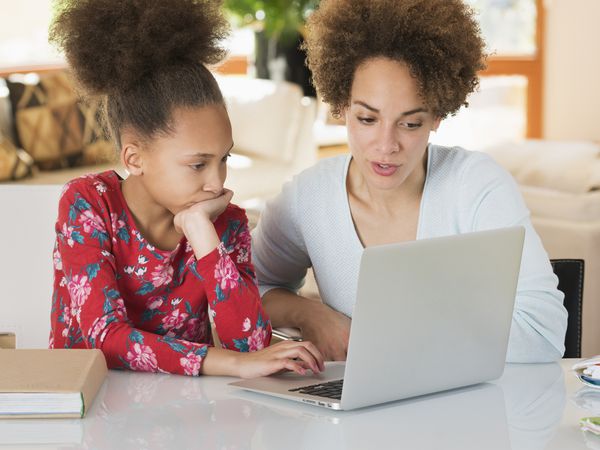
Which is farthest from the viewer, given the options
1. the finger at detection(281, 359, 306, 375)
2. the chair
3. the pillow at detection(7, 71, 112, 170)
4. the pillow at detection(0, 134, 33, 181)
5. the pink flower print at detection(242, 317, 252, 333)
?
the pillow at detection(7, 71, 112, 170)

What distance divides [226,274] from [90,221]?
0.25 metres

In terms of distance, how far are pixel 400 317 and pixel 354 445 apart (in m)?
0.19

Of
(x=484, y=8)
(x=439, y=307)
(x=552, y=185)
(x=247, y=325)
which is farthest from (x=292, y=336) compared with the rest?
(x=484, y=8)

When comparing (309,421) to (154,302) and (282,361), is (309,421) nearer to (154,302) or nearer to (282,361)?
(282,361)

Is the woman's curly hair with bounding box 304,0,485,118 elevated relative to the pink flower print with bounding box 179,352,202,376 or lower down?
elevated

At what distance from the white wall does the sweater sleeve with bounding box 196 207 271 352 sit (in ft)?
17.5

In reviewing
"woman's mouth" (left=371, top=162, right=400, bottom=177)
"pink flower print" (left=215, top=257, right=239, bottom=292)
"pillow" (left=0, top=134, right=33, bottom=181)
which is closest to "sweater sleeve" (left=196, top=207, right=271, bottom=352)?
"pink flower print" (left=215, top=257, right=239, bottom=292)

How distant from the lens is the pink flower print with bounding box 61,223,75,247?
5.75 ft

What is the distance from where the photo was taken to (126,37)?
176 cm

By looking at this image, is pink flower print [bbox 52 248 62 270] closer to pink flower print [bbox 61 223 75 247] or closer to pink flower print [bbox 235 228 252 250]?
pink flower print [bbox 61 223 75 247]

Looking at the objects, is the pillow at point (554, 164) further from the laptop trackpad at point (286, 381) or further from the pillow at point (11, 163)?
the pillow at point (11, 163)

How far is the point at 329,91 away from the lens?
2.02 metres

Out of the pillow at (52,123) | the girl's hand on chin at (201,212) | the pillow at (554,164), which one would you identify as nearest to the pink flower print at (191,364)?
the girl's hand on chin at (201,212)

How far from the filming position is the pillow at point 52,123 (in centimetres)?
532
